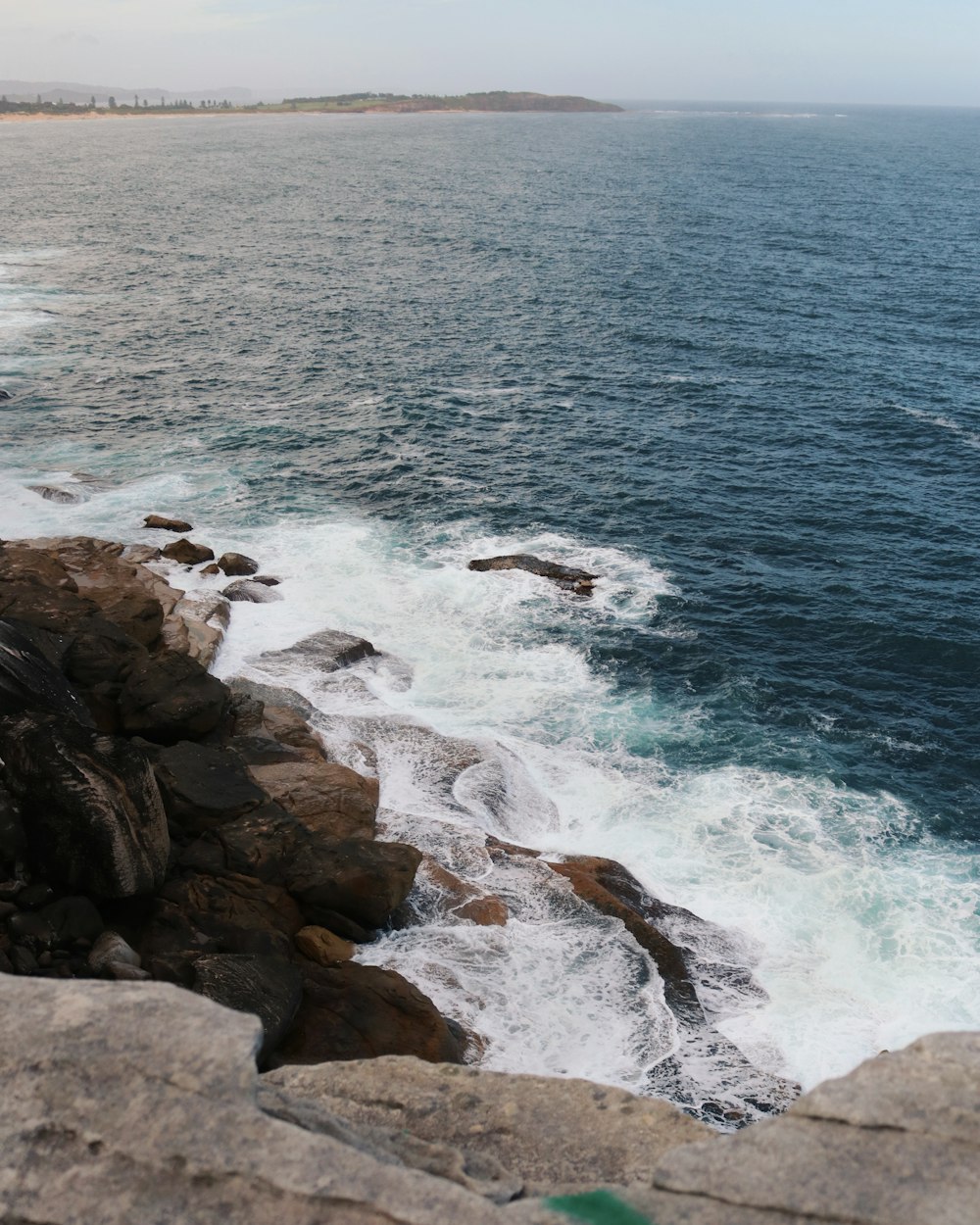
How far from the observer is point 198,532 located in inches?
2108

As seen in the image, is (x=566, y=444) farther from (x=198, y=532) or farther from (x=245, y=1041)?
(x=245, y=1041)

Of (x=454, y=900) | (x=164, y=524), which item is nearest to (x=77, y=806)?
(x=454, y=900)

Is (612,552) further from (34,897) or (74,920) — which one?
(34,897)

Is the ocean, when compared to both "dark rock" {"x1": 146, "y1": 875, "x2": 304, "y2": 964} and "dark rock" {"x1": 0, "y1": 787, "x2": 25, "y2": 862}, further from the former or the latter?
"dark rock" {"x1": 0, "y1": 787, "x2": 25, "y2": 862}

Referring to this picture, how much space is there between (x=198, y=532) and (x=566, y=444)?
80.1 feet

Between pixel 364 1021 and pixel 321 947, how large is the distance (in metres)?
3.03

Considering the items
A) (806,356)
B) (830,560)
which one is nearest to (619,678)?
(830,560)

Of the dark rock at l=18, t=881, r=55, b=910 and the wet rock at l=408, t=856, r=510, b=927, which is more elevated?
the dark rock at l=18, t=881, r=55, b=910

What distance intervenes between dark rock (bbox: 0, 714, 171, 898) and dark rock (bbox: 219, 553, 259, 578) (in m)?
24.1

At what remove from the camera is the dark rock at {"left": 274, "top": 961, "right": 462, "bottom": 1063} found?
2309 cm

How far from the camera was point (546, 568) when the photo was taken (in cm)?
5069

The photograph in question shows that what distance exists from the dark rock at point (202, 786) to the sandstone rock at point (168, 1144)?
1748cm

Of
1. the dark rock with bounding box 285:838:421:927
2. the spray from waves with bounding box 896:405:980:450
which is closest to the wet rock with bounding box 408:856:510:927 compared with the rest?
the dark rock with bounding box 285:838:421:927

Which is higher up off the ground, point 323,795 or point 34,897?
point 34,897
